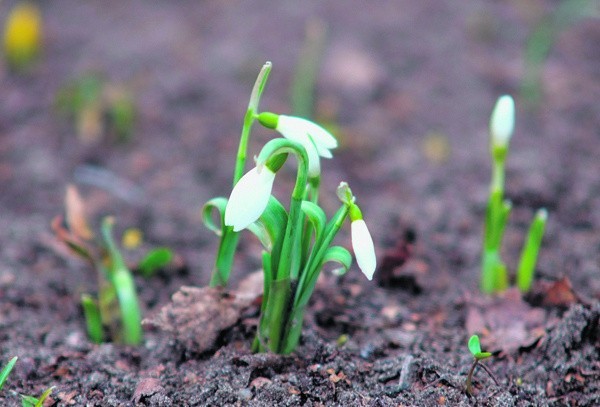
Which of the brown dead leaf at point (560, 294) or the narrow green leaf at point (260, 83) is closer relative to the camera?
the narrow green leaf at point (260, 83)

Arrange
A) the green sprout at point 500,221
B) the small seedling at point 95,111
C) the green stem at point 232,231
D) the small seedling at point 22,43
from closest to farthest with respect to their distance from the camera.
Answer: the green stem at point 232,231 < the green sprout at point 500,221 < the small seedling at point 95,111 < the small seedling at point 22,43

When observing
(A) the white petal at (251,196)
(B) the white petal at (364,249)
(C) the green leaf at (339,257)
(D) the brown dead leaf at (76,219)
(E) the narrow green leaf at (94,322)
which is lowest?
(E) the narrow green leaf at (94,322)

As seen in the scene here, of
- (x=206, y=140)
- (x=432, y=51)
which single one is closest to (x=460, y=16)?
(x=432, y=51)

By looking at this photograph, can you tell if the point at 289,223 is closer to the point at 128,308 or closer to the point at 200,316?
the point at 200,316

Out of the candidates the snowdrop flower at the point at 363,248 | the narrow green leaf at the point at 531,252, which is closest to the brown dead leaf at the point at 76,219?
the snowdrop flower at the point at 363,248

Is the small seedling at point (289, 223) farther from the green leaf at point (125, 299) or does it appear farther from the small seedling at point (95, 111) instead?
the small seedling at point (95, 111)

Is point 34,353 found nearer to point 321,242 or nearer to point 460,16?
point 321,242

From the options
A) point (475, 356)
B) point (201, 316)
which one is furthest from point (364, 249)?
point (201, 316)

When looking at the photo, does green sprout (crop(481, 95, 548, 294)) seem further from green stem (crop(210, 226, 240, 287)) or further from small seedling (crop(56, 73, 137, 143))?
small seedling (crop(56, 73, 137, 143))
